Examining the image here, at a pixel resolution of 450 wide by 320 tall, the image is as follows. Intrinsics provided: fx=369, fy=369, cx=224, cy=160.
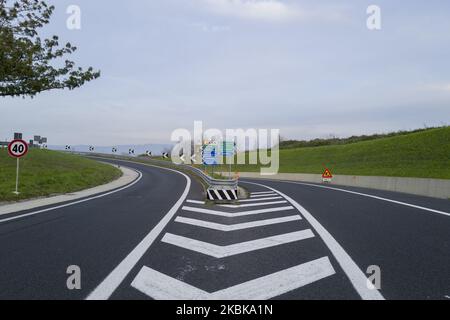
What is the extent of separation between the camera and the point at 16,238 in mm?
7645

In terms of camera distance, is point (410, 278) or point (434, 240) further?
point (434, 240)

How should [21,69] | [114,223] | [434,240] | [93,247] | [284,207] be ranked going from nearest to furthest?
1. [93,247]
2. [434,240]
3. [114,223]
4. [284,207]
5. [21,69]

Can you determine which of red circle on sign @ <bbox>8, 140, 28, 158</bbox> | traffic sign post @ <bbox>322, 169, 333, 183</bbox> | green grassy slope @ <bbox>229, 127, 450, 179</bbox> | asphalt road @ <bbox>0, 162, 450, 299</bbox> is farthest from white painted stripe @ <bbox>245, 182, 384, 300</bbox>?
traffic sign post @ <bbox>322, 169, 333, 183</bbox>

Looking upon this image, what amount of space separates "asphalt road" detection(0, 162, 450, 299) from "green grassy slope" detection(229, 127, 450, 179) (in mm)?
22115

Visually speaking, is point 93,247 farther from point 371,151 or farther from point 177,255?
point 371,151

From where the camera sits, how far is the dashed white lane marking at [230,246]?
21.3 feet

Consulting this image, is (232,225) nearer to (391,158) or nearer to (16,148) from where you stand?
(16,148)

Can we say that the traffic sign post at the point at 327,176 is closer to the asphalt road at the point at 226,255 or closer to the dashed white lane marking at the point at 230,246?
the asphalt road at the point at 226,255

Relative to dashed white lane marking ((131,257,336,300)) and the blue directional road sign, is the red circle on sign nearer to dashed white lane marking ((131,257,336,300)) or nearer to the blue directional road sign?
the blue directional road sign

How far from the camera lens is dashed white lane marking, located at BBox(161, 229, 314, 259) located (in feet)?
21.3

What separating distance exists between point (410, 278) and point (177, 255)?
3.56 meters

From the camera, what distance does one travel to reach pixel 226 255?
6.29m

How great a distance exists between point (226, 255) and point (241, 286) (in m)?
1.59

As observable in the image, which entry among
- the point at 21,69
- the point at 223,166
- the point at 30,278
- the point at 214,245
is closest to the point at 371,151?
the point at 223,166
